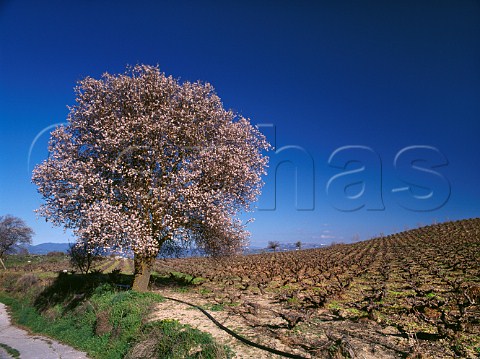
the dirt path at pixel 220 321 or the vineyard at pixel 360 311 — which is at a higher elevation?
the vineyard at pixel 360 311

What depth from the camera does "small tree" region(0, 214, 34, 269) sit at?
79850 mm

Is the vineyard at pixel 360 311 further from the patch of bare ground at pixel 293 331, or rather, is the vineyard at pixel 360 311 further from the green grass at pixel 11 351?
the green grass at pixel 11 351

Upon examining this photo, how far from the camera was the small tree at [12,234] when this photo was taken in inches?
3144

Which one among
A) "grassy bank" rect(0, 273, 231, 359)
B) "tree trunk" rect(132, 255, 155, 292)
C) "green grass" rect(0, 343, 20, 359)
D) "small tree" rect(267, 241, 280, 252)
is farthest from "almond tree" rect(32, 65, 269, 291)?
"small tree" rect(267, 241, 280, 252)

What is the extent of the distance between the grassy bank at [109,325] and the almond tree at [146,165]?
2.85 meters

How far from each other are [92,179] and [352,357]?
14949 millimetres

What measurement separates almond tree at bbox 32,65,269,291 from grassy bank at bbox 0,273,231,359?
285 centimetres

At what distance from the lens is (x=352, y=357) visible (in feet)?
31.8

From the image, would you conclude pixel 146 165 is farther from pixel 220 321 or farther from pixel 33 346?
pixel 33 346

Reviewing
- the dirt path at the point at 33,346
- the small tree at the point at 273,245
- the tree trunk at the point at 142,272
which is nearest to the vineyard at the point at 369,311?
the tree trunk at the point at 142,272

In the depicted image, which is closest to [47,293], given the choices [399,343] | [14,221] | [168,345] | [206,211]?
[206,211]

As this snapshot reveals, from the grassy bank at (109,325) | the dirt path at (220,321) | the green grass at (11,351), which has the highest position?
the dirt path at (220,321)

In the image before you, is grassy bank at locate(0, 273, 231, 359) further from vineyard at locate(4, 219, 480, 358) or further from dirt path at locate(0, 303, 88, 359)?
vineyard at locate(4, 219, 480, 358)

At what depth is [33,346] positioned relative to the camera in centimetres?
2009
